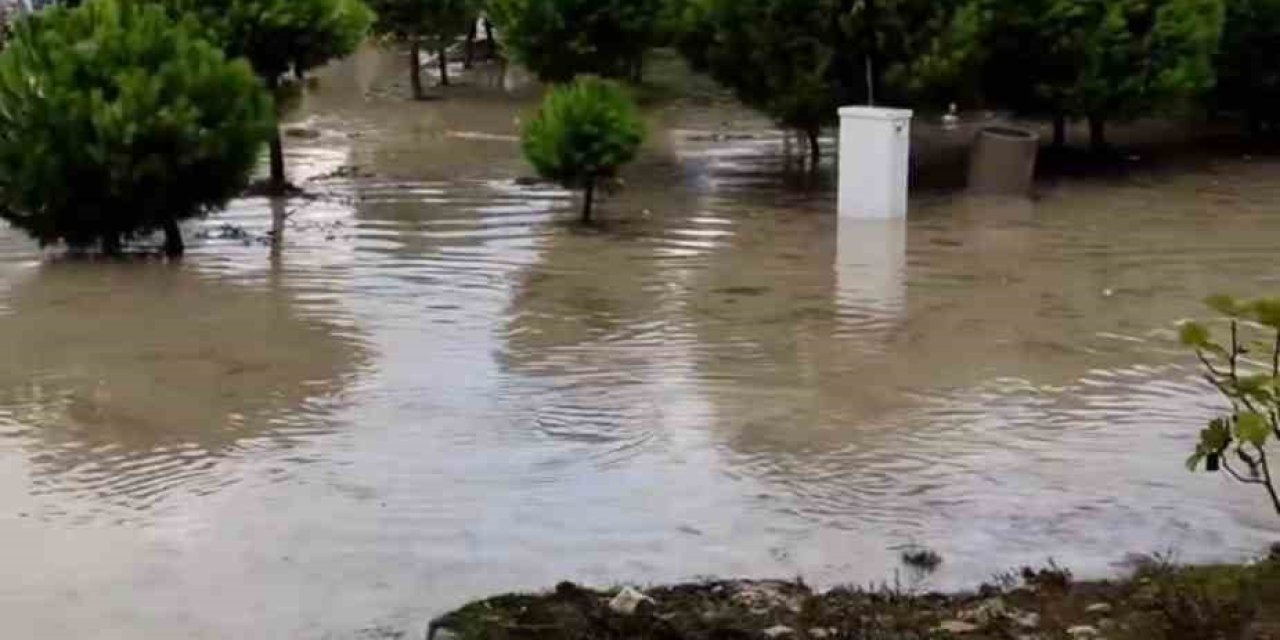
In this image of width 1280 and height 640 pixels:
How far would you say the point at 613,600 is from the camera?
188 inches

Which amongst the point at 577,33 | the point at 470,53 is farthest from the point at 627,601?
the point at 470,53

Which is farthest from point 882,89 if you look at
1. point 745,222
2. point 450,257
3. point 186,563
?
point 186,563

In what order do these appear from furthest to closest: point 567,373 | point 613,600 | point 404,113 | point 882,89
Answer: point 404,113 < point 882,89 < point 567,373 < point 613,600

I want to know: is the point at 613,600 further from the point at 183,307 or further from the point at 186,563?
the point at 183,307

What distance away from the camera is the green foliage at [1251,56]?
14.9 meters

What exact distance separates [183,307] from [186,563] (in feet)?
13.4

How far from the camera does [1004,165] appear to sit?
13.5 meters

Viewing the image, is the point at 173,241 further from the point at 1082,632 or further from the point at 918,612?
the point at 1082,632

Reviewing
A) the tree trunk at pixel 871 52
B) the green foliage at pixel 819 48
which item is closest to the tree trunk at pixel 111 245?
the green foliage at pixel 819 48

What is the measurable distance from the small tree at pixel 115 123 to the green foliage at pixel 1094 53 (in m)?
5.62

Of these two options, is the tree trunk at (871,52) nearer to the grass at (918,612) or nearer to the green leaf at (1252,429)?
the grass at (918,612)

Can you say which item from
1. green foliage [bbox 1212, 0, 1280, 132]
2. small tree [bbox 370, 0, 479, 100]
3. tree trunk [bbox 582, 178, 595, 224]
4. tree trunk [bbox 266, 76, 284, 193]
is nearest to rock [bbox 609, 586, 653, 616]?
tree trunk [bbox 582, 178, 595, 224]

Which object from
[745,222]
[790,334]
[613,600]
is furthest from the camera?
[745,222]

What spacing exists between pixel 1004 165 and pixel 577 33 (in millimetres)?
3828
